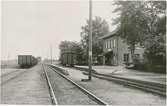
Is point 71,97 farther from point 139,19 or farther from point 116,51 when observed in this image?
point 116,51

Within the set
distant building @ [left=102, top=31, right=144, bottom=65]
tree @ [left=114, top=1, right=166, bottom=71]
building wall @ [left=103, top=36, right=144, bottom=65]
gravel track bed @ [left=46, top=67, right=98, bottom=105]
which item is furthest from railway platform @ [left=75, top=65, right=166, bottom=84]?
building wall @ [left=103, top=36, right=144, bottom=65]

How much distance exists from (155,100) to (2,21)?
640cm

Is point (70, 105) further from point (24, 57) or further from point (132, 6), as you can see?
point (24, 57)

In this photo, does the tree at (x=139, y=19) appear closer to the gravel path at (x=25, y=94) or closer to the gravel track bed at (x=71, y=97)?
Answer: the gravel path at (x=25, y=94)

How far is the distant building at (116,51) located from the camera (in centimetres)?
4897

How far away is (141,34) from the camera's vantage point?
32.6 meters

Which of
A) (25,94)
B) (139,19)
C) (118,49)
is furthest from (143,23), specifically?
(25,94)

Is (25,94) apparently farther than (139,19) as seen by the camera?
No

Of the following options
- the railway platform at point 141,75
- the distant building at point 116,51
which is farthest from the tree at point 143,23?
the distant building at point 116,51

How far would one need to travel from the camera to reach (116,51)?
53.2m

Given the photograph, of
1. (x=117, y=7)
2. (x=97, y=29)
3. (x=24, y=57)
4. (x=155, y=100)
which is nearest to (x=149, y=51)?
(x=117, y=7)

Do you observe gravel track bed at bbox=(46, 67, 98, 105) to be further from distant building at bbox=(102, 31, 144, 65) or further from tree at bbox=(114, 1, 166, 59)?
distant building at bbox=(102, 31, 144, 65)

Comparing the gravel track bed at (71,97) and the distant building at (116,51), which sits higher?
the distant building at (116,51)

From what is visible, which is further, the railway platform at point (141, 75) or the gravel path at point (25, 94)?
the railway platform at point (141, 75)
